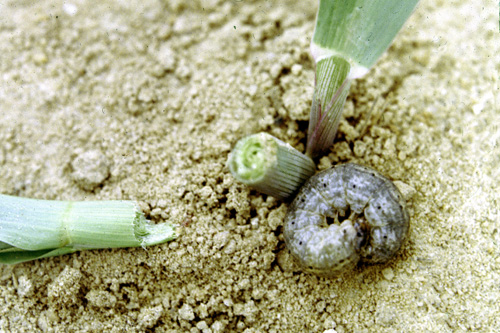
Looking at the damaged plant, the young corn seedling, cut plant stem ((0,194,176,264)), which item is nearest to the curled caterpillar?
the damaged plant

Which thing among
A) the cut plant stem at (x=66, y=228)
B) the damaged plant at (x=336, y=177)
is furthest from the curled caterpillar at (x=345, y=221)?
the cut plant stem at (x=66, y=228)

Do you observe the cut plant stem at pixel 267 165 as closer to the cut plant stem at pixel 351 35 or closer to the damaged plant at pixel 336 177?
the damaged plant at pixel 336 177

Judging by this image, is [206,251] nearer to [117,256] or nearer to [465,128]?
[117,256]

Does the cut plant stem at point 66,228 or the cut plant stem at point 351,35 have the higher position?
the cut plant stem at point 351,35

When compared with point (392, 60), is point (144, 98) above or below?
below

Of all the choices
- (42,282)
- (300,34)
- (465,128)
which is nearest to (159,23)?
(300,34)

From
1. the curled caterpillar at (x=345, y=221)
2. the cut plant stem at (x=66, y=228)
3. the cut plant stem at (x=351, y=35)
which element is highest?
the cut plant stem at (x=351, y=35)

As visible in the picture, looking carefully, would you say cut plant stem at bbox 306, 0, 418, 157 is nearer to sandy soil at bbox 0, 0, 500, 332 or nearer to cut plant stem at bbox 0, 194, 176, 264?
sandy soil at bbox 0, 0, 500, 332
